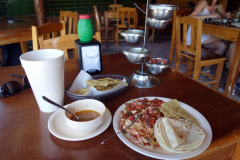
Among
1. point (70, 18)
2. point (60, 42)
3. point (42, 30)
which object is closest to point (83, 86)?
point (60, 42)

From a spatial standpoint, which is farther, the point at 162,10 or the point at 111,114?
the point at 162,10

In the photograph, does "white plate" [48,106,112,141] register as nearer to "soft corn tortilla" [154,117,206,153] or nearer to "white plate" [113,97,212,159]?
"white plate" [113,97,212,159]

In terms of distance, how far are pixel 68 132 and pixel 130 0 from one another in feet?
23.5

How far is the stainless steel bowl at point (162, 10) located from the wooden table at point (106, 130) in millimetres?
369

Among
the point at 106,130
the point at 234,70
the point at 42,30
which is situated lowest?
the point at 234,70

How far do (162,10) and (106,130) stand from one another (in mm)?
651

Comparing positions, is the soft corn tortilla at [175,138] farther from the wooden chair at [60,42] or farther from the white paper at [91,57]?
the wooden chair at [60,42]

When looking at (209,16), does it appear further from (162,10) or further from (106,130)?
(106,130)

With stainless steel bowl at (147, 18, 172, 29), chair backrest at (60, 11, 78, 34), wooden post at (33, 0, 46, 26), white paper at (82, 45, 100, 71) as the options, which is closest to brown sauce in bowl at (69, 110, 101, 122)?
white paper at (82, 45, 100, 71)

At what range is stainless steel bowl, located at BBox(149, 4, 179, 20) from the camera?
84cm

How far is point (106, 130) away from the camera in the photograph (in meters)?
0.62

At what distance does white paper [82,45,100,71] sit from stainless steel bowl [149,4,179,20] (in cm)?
39

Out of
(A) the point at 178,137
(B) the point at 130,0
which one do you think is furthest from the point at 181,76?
(B) the point at 130,0

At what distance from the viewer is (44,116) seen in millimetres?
698
